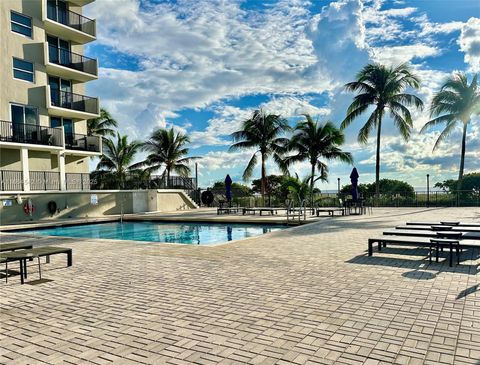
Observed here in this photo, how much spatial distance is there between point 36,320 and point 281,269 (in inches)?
156

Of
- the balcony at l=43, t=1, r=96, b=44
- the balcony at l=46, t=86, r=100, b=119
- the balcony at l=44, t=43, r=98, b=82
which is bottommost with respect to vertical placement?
the balcony at l=46, t=86, r=100, b=119

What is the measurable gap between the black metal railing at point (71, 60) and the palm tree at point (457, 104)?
25128 millimetres

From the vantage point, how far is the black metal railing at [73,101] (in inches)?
978

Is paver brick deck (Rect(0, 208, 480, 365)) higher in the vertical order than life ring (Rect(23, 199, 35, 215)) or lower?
lower

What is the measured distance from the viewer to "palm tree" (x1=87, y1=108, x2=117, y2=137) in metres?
33.5

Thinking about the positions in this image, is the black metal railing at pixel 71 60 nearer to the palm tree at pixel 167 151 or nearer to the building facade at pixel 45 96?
the building facade at pixel 45 96

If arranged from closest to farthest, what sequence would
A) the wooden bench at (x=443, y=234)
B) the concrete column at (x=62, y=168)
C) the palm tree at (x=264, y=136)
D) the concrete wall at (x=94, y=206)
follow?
1. the wooden bench at (x=443, y=234)
2. the concrete wall at (x=94, y=206)
3. the concrete column at (x=62, y=168)
4. the palm tree at (x=264, y=136)

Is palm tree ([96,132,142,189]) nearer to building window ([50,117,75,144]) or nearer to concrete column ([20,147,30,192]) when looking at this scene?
building window ([50,117,75,144])

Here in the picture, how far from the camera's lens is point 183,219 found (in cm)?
1972

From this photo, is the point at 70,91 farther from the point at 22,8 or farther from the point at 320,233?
the point at 320,233

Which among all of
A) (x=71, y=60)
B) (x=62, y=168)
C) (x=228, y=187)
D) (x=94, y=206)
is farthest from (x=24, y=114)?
(x=228, y=187)

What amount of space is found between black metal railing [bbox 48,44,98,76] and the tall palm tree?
1603 cm

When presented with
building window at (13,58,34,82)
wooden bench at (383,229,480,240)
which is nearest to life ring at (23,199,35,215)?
building window at (13,58,34,82)

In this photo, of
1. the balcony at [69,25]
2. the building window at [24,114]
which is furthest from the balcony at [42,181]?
the balcony at [69,25]
